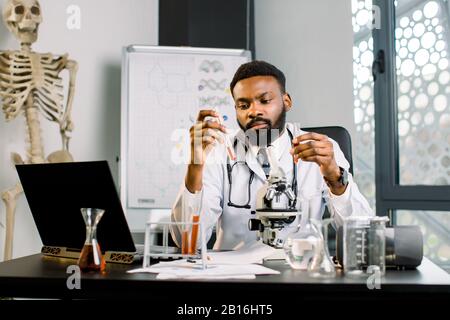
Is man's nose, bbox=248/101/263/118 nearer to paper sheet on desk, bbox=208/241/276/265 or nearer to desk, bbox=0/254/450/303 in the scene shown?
paper sheet on desk, bbox=208/241/276/265

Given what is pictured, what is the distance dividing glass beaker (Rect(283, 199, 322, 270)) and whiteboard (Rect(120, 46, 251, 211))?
2151 millimetres

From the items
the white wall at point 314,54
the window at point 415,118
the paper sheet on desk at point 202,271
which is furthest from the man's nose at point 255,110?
the white wall at point 314,54

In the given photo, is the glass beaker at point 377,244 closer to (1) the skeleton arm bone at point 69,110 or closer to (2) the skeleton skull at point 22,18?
(1) the skeleton arm bone at point 69,110

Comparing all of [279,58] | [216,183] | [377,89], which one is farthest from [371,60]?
[216,183]

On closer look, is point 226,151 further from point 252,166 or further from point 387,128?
point 387,128

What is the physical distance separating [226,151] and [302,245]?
0.90 meters

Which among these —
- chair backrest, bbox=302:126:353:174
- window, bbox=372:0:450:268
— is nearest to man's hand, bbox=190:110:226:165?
chair backrest, bbox=302:126:353:174

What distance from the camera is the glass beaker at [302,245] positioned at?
4.39ft

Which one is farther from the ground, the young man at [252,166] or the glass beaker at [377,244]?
the young man at [252,166]

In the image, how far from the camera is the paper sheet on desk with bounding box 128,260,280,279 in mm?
1234

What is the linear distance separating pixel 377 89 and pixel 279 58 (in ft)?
2.36

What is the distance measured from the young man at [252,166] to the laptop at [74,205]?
1.15 feet

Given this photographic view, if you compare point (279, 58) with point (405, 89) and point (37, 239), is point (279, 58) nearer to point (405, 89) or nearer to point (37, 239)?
point (405, 89)

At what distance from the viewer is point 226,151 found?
2.21m
